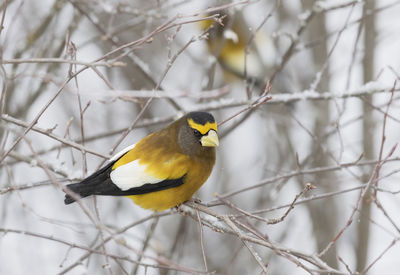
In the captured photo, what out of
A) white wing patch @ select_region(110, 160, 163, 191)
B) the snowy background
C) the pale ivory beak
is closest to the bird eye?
the pale ivory beak

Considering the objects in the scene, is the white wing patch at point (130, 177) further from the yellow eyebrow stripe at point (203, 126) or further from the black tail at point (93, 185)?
the yellow eyebrow stripe at point (203, 126)

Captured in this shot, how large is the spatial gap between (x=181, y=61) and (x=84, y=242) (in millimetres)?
3466

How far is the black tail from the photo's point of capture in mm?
3830

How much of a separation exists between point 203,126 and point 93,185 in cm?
92

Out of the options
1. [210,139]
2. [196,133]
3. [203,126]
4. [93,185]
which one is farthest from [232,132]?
[93,185]

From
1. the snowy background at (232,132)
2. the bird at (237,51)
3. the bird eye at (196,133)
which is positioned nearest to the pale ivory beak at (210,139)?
the bird eye at (196,133)

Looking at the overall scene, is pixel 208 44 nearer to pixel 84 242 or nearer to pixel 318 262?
pixel 84 242

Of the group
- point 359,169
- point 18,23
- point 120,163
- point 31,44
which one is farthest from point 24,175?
point 359,169

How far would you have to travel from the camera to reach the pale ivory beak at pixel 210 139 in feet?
12.3

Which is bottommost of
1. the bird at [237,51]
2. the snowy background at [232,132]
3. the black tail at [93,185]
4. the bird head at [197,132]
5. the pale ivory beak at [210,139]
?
the black tail at [93,185]

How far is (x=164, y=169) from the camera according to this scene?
4000 millimetres

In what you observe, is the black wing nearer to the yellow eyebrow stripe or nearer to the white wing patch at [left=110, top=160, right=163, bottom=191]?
the white wing patch at [left=110, top=160, right=163, bottom=191]

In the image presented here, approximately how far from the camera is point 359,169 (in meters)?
5.87

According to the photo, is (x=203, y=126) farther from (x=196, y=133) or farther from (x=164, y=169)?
(x=164, y=169)
